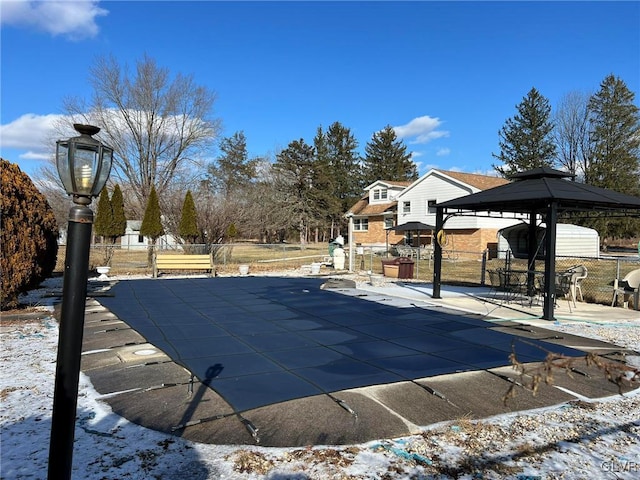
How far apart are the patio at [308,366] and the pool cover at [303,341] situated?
21mm

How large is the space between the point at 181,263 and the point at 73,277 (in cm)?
1395

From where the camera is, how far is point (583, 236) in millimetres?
27000

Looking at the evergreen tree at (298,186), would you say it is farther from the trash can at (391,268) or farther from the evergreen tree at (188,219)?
the trash can at (391,268)

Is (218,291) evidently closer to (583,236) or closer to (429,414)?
(429,414)

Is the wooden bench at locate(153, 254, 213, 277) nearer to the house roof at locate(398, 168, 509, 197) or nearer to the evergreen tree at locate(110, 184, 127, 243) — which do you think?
the evergreen tree at locate(110, 184, 127, 243)

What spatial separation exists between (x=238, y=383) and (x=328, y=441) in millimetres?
1448

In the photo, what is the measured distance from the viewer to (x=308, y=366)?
5113mm

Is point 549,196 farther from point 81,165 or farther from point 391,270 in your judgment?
point 391,270

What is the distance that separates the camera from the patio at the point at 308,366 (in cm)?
372

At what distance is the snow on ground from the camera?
291cm

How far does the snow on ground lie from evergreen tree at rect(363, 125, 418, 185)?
169 feet

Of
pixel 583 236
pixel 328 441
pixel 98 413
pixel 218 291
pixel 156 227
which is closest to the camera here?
pixel 328 441

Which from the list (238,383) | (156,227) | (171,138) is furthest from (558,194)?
(171,138)

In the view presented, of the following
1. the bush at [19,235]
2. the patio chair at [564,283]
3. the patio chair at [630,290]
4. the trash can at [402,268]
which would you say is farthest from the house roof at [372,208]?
the bush at [19,235]
